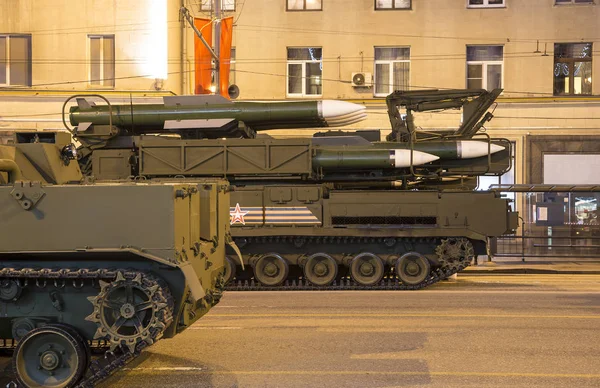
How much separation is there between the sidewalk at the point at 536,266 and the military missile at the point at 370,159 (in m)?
5.33

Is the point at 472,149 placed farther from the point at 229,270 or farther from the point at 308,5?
the point at 308,5

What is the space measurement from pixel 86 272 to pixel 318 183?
33.0ft

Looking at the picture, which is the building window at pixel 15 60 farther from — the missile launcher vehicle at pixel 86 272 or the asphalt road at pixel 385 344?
the missile launcher vehicle at pixel 86 272

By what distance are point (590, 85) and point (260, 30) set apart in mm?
11415

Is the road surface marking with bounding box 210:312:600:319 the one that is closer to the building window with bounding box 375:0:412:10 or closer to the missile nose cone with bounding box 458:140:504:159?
the missile nose cone with bounding box 458:140:504:159

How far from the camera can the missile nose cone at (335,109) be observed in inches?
653

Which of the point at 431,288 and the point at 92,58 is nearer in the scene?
the point at 431,288

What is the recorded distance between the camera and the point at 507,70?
27047mm

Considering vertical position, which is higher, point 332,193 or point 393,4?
point 393,4

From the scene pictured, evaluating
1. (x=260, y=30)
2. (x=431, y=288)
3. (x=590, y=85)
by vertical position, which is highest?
(x=260, y=30)

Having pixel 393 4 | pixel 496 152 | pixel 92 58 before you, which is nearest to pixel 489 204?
pixel 496 152

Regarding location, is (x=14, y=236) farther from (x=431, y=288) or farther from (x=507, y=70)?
(x=507, y=70)

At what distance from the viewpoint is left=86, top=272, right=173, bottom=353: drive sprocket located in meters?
7.18

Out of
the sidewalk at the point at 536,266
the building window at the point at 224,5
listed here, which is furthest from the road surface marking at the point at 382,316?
the building window at the point at 224,5
